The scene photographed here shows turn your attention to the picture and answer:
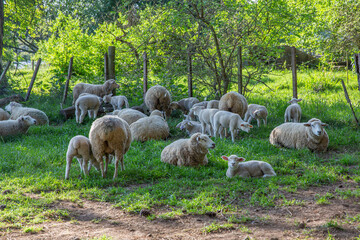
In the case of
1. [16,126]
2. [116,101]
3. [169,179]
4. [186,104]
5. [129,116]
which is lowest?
[169,179]

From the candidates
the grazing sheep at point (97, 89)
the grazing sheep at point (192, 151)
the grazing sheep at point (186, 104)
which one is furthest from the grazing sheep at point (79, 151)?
the grazing sheep at point (97, 89)

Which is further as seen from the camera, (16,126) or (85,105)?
(85,105)

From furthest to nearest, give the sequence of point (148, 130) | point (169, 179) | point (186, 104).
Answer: point (186, 104), point (148, 130), point (169, 179)

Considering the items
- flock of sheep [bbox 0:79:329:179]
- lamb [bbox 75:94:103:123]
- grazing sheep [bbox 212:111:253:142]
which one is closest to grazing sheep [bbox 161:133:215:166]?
flock of sheep [bbox 0:79:329:179]

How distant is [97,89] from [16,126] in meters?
3.94

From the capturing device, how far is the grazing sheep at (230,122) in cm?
911

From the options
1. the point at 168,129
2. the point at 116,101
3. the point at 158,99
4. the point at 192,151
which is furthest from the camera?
the point at 116,101

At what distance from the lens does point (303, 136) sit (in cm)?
854

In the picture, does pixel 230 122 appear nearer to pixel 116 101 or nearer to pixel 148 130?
pixel 148 130

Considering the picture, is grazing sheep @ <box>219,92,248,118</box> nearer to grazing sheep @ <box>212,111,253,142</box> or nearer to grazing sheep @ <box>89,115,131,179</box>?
grazing sheep @ <box>212,111,253,142</box>

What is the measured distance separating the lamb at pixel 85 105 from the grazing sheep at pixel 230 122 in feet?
13.9

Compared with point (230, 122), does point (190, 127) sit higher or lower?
lower

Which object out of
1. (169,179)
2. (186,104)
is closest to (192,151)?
(169,179)

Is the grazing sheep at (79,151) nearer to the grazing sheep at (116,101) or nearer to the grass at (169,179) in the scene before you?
the grass at (169,179)
